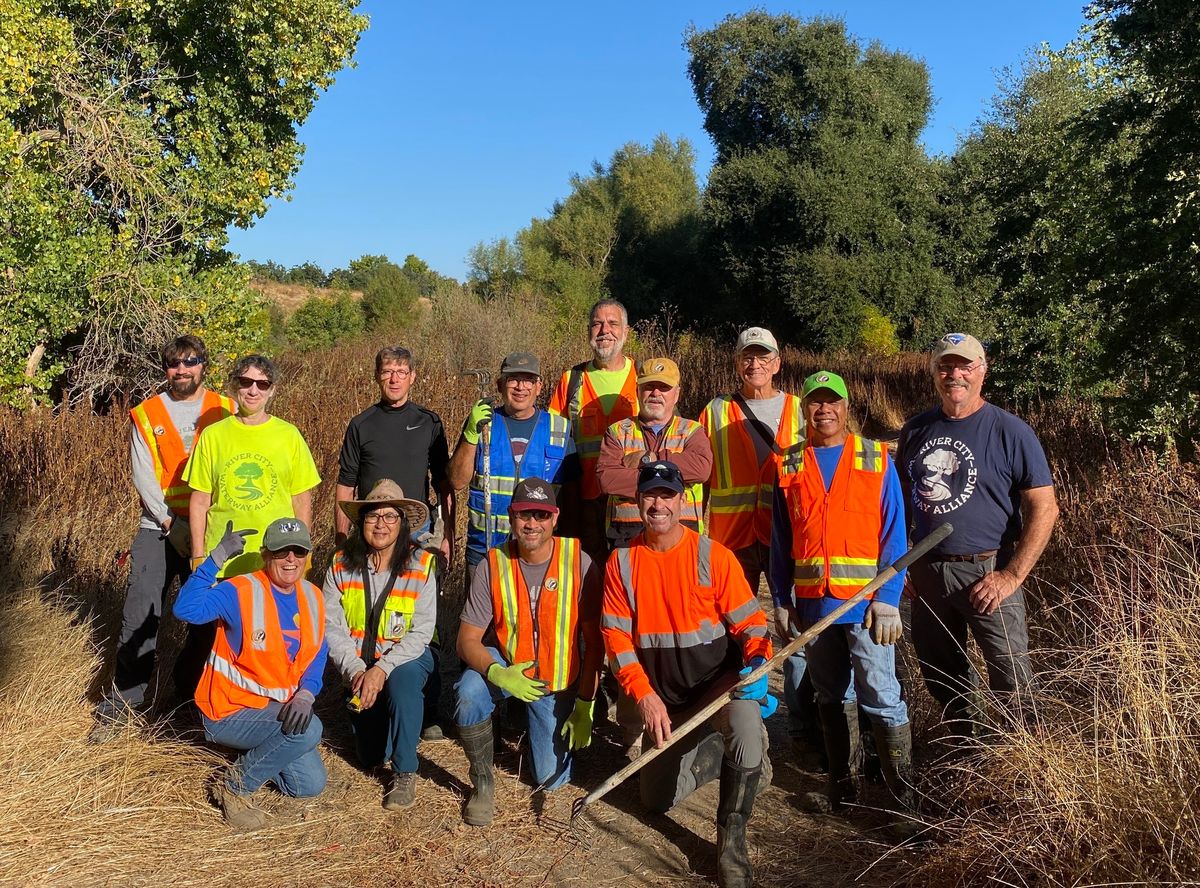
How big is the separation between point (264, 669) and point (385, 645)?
0.52m

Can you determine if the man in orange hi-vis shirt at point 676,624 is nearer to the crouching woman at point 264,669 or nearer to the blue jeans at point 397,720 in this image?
the blue jeans at point 397,720

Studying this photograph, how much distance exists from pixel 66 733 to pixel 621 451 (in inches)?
108

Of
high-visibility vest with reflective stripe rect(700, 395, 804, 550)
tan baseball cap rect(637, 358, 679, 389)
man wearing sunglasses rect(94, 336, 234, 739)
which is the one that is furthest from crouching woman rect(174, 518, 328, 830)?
high-visibility vest with reflective stripe rect(700, 395, 804, 550)

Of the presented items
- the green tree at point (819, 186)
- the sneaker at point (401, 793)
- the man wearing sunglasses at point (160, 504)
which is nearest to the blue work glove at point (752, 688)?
the sneaker at point (401, 793)

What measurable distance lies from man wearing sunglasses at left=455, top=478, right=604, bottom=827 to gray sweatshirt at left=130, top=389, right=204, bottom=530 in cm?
172

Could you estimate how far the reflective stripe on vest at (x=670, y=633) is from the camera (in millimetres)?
3639

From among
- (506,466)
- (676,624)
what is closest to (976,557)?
(676,624)

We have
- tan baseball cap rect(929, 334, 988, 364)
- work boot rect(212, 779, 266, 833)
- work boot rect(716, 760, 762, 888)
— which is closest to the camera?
work boot rect(716, 760, 762, 888)

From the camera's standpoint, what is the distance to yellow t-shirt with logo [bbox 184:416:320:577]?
431 centimetres

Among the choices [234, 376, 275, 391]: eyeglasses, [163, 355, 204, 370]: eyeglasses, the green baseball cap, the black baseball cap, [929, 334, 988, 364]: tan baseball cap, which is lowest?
the black baseball cap

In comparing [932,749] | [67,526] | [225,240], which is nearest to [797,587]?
[932,749]

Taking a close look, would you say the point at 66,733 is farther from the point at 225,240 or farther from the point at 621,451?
the point at 225,240

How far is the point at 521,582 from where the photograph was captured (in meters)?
3.92

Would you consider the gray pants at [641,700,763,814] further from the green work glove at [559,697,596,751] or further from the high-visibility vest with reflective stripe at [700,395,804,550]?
the high-visibility vest with reflective stripe at [700,395,804,550]
